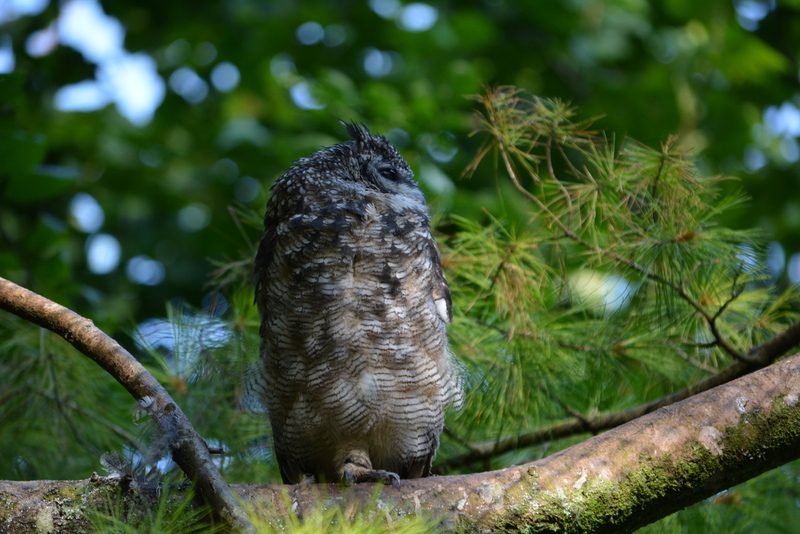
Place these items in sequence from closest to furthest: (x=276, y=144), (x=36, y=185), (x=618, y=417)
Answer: (x=618, y=417) → (x=36, y=185) → (x=276, y=144)

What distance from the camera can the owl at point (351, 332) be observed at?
2266 mm

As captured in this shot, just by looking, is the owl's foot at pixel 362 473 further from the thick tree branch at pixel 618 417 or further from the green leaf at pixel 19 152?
the green leaf at pixel 19 152

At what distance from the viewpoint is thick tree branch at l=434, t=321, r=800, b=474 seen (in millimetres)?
2137

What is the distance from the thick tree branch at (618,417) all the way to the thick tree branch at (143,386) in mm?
1392

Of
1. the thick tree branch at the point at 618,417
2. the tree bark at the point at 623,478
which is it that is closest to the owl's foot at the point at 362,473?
the tree bark at the point at 623,478

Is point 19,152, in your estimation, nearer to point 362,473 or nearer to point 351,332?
point 351,332

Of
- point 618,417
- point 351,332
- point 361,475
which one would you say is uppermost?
point 351,332

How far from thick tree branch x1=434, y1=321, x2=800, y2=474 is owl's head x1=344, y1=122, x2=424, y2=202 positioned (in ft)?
3.30

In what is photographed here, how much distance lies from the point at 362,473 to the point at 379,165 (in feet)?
3.85

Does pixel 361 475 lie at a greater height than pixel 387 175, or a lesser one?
lesser

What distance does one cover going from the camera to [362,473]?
2189 millimetres

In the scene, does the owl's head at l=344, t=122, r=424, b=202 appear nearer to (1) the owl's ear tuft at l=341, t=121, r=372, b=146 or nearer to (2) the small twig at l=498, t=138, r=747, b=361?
(1) the owl's ear tuft at l=341, t=121, r=372, b=146

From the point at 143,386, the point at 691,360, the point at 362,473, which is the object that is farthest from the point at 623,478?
the point at 143,386

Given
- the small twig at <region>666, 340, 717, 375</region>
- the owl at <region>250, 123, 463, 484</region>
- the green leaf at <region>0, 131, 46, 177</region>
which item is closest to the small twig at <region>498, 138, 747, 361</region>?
the small twig at <region>666, 340, 717, 375</region>
